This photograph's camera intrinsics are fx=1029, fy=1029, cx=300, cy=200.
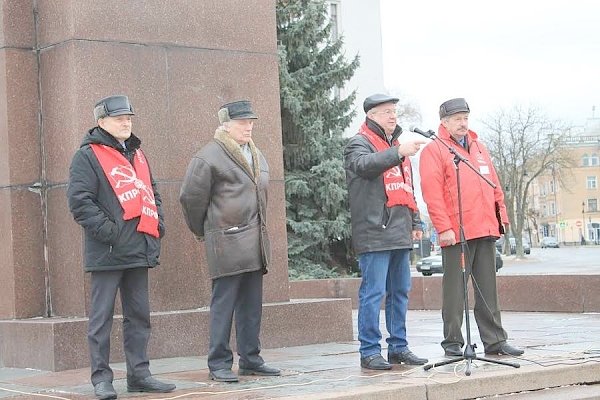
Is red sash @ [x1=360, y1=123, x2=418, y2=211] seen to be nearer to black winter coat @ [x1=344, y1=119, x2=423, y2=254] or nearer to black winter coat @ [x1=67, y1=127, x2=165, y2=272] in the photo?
black winter coat @ [x1=344, y1=119, x2=423, y2=254]

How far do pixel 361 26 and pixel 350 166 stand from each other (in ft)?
126

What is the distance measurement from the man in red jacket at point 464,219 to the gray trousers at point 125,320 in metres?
2.34

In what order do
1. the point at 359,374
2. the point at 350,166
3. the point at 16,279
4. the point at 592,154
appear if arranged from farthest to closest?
1. the point at 592,154
2. the point at 16,279
3. the point at 350,166
4. the point at 359,374

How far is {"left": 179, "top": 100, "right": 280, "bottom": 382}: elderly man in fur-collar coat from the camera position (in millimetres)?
7305

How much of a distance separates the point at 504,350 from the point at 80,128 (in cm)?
384

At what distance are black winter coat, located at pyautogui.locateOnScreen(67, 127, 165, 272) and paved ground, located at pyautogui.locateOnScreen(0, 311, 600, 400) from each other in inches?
34.6

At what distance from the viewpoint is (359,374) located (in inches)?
282

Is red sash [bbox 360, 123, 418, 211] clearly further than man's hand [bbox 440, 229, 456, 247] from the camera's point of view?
No

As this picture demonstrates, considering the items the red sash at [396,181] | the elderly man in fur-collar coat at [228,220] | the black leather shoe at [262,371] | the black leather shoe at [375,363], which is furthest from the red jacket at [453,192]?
the black leather shoe at [262,371]

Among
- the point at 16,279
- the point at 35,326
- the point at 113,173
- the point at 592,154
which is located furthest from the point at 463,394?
the point at 592,154

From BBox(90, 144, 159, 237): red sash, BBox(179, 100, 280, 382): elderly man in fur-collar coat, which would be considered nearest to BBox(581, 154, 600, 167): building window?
BBox(179, 100, 280, 382): elderly man in fur-collar coat

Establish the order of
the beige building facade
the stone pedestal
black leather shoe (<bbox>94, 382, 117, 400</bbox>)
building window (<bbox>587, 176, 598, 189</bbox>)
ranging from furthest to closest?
1. building window (<bbox>587, 176, 598, 189</bbox>)
2. the beige building facade
3. the stone pedestal
4. black leather shoe (<bbox>94, 382, 117, 400</bbox>)

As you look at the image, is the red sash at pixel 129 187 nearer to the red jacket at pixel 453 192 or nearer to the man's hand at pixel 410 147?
the man's hand at pixel 410 147

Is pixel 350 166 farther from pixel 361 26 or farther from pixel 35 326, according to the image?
pixel 361 26
